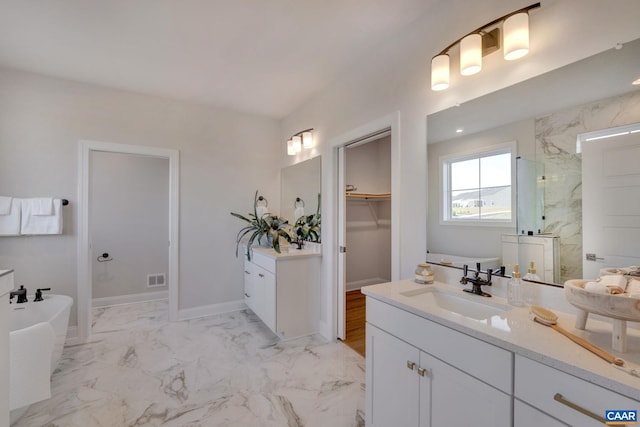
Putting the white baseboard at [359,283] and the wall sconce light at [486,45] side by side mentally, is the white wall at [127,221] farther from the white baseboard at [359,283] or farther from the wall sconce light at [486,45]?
the wall sconce light at [486,45]

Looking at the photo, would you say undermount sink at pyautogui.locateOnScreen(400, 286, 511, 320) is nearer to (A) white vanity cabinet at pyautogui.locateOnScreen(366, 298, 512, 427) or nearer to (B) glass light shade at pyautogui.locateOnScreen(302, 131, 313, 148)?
(A) white vanity cabinet at pyautogui.locateOnScreen(366, 298, 512, 427)

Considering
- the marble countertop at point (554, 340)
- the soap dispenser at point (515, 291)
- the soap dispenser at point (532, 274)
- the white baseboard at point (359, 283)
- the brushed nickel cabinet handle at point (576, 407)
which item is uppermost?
the soap dispenser at point (532, 274)

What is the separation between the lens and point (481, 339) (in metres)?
0.95

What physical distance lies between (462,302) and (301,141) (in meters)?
2.36

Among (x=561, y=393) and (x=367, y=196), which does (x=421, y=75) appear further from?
(x=367, y=196)

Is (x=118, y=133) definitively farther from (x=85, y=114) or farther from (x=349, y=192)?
(x=349, y=192)

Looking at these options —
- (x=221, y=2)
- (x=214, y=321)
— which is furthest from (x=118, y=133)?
(x=214, y=321)

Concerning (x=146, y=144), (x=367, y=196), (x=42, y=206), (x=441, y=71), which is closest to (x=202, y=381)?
(x=42, y=206)

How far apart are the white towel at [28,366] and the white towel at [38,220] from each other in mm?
1420

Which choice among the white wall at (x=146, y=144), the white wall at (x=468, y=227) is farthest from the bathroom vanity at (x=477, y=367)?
the white wall at (x=146, y=144)

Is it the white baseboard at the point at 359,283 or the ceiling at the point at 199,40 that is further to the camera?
the white baseboard at the point at 359,283

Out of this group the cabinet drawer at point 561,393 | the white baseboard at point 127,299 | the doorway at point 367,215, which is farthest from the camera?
the doorway at point 367,215

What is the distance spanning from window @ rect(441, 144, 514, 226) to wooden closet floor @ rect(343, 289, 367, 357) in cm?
160

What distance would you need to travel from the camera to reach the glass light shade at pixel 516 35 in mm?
1220
